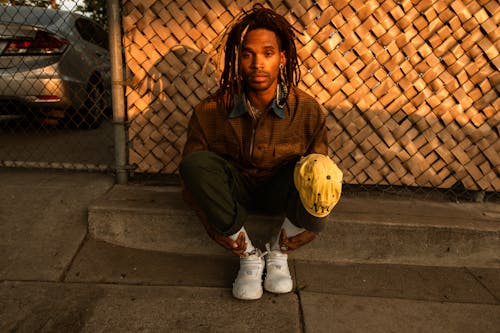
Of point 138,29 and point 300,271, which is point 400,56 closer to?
point 300,271

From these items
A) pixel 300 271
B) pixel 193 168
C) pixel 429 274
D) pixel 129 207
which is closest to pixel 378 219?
pixel 429 274

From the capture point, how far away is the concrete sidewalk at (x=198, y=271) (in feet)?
5.11

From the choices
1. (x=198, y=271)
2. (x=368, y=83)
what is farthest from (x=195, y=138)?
(x=368, y=83)

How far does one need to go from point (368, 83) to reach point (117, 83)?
5.10 feet

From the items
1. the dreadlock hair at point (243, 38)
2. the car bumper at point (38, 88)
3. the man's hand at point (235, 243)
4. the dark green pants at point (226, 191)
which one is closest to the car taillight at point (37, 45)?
the car bumper at point (38, 88)

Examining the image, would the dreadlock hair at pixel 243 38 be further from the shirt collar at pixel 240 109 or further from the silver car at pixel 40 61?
the silver car at pixel 40 61

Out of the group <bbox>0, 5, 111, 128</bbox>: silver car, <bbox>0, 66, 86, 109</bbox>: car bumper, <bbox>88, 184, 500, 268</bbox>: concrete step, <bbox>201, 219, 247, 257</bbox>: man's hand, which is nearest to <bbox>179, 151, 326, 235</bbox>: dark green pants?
<bbox>201, 219, 247, 257</bbox>: man's hand

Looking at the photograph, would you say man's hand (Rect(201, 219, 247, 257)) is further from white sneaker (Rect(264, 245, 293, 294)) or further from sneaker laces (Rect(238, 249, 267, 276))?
white sneaker (Rect(264, 245, 293, 294))

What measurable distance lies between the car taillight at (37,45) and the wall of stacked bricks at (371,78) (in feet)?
4.92

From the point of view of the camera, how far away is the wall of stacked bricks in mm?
2119

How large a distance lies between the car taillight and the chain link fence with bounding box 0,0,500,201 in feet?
3.86

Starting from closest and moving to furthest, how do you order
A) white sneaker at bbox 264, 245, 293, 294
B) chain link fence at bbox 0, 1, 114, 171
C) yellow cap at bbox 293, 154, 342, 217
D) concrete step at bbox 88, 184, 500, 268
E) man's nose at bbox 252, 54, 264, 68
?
yellow cap at bbox 293, 154, 342, 217 → man's nose at bbox 252, 54, 264, 68 → white sneaker at bbox 264, 245, 293, 294 → concrete step at bbox 88, 184, 500, 268 → chain link fence at bbox 0, 1, 114, 171

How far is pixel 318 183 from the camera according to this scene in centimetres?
149

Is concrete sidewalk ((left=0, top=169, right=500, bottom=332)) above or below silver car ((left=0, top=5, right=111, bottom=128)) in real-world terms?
below
